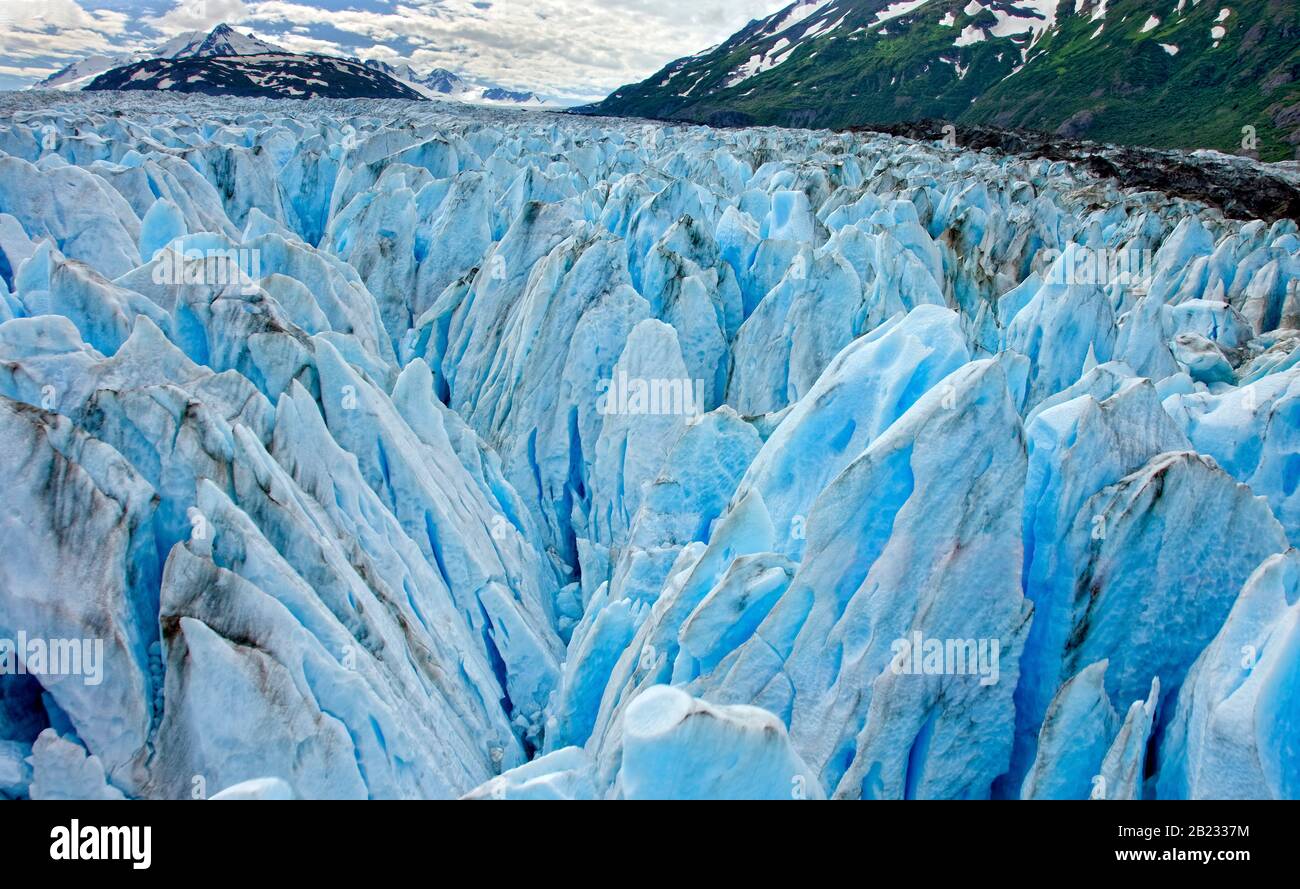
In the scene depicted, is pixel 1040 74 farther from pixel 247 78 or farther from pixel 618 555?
pixel 618 555

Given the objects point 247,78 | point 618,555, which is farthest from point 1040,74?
point 618,555

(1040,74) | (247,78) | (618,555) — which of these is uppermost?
(1040,74)

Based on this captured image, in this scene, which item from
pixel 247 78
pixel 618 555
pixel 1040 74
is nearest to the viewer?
pixel 618 555

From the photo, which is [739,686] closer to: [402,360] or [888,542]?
[888,542]

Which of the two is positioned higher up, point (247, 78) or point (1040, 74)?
point (1040, 74)

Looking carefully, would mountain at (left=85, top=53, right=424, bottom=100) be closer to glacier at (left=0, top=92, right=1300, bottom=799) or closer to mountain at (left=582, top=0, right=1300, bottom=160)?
mountain at (left=582, top=0, right=1300, bottom=160)

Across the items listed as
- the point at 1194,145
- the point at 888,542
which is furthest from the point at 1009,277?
the point at 1194,145

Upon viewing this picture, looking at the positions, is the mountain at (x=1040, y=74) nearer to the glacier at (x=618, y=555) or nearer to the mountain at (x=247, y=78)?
the mountain at (x=247, y=78)
